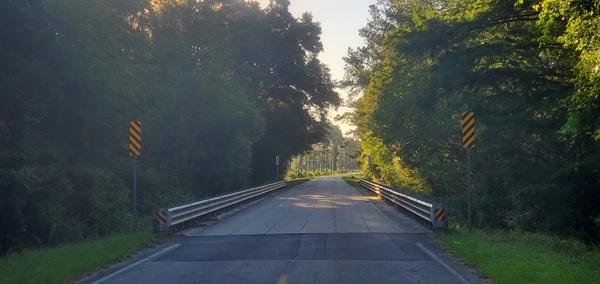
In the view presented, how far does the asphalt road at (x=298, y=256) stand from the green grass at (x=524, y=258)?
0.44m

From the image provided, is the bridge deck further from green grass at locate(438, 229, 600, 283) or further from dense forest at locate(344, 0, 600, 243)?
dense forest at locate(344, 0, 600, 243)

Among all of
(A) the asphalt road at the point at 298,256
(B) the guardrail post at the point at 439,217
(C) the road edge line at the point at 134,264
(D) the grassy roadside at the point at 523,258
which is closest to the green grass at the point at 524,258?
(D) the grassy roadside at the point at 523,258

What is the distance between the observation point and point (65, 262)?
1445cm

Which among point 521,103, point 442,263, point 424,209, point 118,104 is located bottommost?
point 442,263

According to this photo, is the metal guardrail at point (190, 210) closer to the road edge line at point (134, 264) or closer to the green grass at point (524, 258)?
the road edge line at point (134, 264)

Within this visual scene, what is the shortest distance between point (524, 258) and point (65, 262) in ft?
30.4

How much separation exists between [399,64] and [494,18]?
66.2 feet

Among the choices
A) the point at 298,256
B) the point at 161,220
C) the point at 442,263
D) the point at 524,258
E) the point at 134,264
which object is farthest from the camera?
the point at 161,220

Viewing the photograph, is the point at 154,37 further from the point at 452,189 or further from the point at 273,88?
the point at 273,88

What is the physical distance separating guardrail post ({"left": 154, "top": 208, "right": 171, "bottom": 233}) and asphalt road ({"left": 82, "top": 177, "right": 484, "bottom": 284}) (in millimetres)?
633

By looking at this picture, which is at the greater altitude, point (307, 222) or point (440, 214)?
point (440, 214)

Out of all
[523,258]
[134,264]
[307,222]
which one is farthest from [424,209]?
[134,264]

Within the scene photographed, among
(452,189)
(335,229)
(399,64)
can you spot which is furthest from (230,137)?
(335,229)

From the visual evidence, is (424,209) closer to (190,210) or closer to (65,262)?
(190,210)
